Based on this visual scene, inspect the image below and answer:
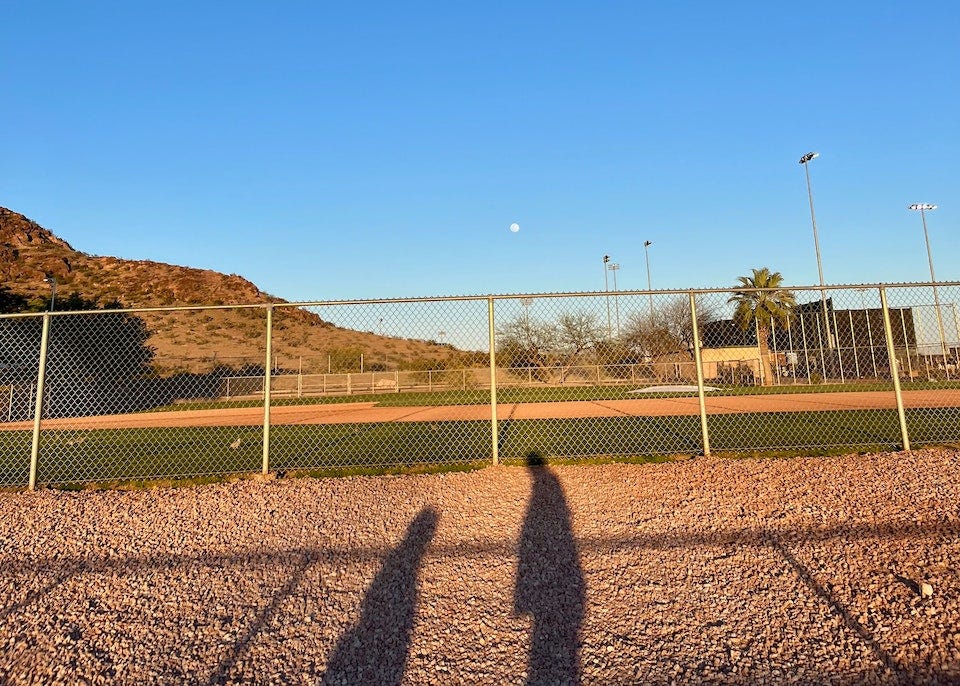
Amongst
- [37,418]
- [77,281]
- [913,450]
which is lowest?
[913,450]

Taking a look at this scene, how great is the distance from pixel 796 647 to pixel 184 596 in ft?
11.3

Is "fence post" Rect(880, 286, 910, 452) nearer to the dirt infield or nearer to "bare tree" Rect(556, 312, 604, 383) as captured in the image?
"bare tree" Rect(556, 312, 604, 383)

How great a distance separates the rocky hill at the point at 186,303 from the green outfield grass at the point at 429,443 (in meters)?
8.59

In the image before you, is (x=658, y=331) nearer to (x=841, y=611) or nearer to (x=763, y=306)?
(x=841, y=611)

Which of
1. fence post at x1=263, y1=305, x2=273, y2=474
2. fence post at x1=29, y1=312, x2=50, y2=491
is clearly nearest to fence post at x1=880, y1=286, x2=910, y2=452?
fence post at x1=263, y1=305, x2=273, y2=474

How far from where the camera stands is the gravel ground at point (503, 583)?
7.43ft

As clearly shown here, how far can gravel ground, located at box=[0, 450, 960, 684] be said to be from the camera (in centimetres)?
227

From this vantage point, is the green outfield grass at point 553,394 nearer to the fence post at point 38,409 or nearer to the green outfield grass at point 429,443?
the green outfield grass at point 429,443

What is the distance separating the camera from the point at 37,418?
5.45 meters

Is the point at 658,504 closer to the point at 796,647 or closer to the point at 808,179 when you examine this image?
the point at 796,647

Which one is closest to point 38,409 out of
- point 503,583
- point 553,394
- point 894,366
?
point 503,583

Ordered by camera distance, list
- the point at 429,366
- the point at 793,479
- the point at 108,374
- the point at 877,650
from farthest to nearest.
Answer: the point at 429,366, the point at 108,374, the point at 793,479, the point at 877,650

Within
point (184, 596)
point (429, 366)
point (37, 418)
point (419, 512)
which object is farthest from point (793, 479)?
point (429, 366)

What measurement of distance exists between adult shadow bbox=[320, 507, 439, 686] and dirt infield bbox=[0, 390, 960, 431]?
31.5 feet
